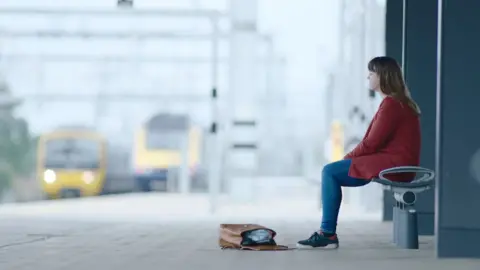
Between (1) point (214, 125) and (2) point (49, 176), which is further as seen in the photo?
(2) point (49, 176)

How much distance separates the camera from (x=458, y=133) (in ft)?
15.8

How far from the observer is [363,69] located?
502 inches

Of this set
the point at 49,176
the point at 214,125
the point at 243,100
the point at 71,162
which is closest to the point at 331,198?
the point at 214,125

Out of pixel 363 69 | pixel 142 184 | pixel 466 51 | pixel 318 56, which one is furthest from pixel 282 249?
pixel 142 184

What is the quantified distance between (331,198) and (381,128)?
0.46 meters

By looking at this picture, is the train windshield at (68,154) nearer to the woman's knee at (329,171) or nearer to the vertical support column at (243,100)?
the vertical support column at (243,100)

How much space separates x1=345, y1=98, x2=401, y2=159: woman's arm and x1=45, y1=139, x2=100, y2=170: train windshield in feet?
54.1

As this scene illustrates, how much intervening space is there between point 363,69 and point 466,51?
7915 millimetres

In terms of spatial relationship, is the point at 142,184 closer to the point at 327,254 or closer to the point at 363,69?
the point at 363,69

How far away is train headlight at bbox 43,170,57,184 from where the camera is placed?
856 inches

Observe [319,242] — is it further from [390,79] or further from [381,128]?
[390,79]

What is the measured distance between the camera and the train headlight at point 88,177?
2192cm

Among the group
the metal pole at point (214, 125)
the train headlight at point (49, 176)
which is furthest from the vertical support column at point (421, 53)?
the train headlight at point (49, 176)

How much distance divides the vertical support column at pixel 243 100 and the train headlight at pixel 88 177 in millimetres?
7547
